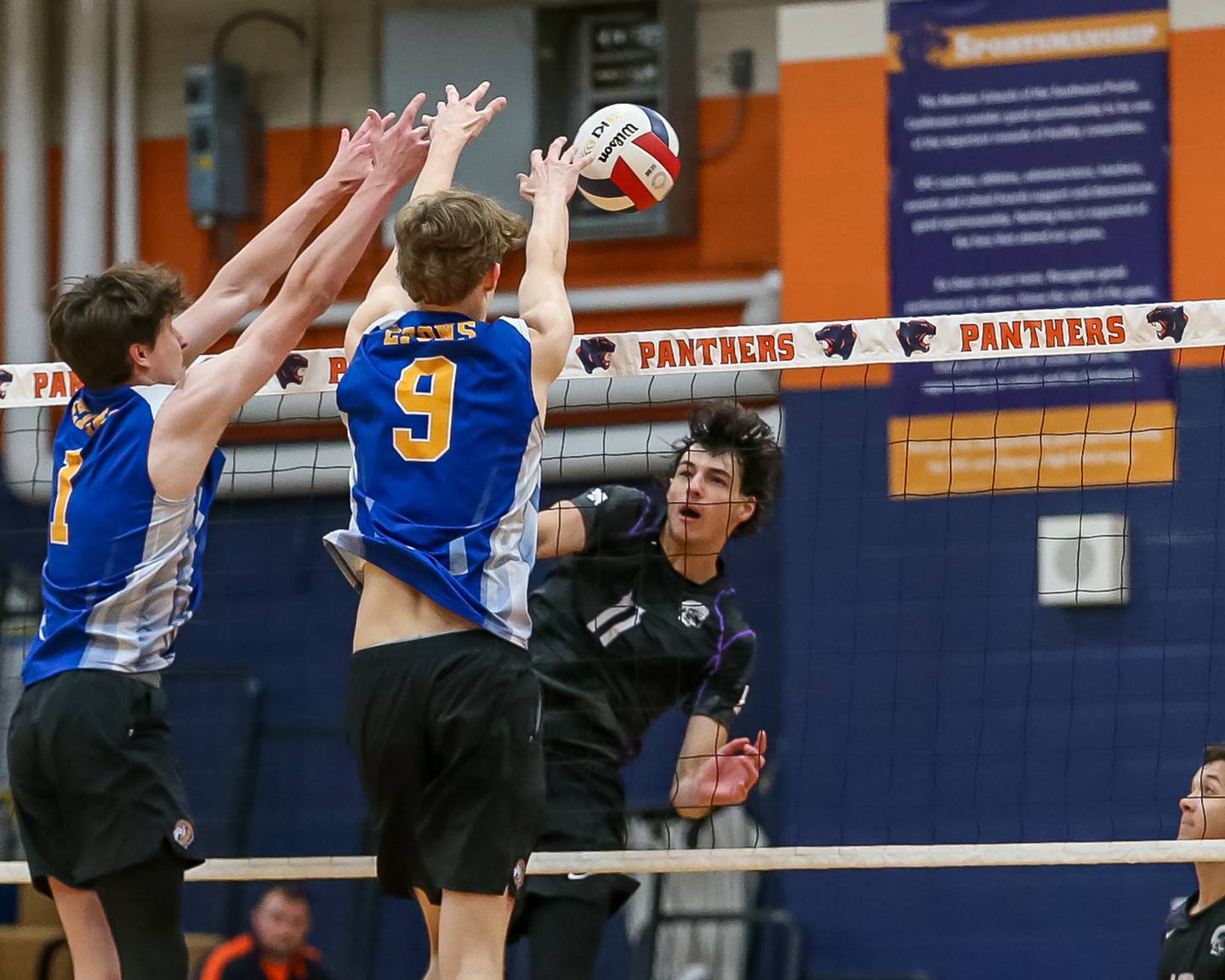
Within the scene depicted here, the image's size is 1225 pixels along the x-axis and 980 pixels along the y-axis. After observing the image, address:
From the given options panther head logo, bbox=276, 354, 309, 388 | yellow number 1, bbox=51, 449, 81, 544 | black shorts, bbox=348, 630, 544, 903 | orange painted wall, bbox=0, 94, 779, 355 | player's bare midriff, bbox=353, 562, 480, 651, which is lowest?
black shorts, bbox=348, 630, 544, 903

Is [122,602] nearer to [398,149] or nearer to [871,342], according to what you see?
[398,149]

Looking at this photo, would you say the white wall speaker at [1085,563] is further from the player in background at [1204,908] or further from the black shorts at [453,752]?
the black shorts at [453,752]

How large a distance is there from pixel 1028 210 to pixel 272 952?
4581 millimetres

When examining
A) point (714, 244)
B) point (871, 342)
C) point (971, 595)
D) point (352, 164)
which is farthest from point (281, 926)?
point (352, 164)

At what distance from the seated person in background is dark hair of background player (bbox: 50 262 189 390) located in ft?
14.9

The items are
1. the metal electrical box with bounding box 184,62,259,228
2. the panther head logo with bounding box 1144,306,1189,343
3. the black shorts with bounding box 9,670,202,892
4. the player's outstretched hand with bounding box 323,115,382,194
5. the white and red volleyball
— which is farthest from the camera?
the metal electrical box with bounding box 184,62,259,228

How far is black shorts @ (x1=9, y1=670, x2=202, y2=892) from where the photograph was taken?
418 cm

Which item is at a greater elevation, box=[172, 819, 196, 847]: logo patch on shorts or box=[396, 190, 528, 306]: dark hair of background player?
box=[396, 190, 528, 306]: dark hair of background player

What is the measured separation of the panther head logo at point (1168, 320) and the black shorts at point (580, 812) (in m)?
1.90

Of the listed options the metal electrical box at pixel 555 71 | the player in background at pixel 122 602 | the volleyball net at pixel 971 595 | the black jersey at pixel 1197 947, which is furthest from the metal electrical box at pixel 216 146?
the black jersey at pixel 1197 947

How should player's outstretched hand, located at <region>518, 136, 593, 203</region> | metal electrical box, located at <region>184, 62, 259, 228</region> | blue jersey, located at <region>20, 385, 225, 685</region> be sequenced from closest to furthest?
blue jersey, located at <region>20, 385, 225, 685</region>
player's outstretched hand, located at <region>518, 136, 593, 203</region>
metal electrical box, located at <region>184, 62, 259, 228</region>

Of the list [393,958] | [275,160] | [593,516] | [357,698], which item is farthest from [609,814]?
[275,160]

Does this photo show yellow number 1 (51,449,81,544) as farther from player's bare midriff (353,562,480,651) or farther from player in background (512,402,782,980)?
player in background (512,402,782,980)

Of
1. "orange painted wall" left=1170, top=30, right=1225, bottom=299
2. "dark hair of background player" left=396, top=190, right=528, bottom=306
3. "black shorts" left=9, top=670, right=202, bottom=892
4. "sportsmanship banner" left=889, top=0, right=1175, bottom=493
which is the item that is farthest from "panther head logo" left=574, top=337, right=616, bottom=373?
"orange painted wall" left=1170, top=30, right=1225, bottom=299
